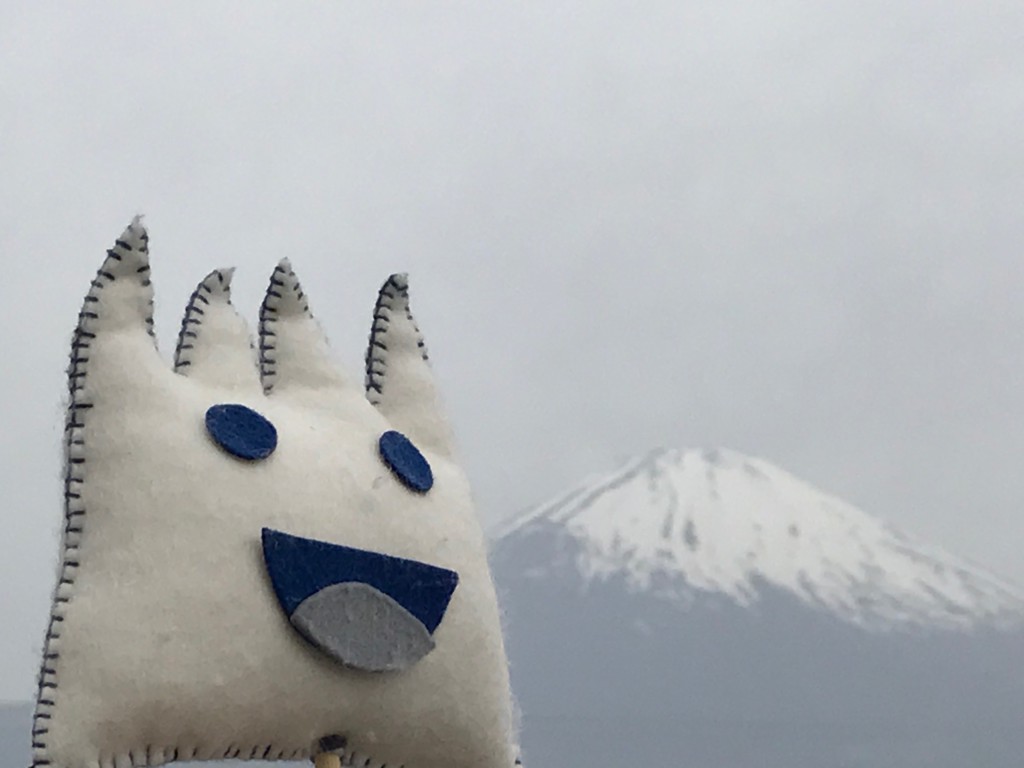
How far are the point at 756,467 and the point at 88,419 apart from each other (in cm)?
4773

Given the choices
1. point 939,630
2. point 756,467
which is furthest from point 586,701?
point 939,630

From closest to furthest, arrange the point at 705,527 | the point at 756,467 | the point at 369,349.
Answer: the point at 369,349 < the point at 705,527 < the point at 756,467

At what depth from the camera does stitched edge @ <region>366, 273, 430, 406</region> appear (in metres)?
1.58

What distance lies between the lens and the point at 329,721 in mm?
1281

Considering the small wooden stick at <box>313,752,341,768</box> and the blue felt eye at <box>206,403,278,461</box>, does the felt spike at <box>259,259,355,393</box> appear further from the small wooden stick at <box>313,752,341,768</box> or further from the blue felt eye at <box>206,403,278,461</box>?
the small wooden stick at <box>313,752,341,768</box>

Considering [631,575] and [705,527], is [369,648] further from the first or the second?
[631,575]

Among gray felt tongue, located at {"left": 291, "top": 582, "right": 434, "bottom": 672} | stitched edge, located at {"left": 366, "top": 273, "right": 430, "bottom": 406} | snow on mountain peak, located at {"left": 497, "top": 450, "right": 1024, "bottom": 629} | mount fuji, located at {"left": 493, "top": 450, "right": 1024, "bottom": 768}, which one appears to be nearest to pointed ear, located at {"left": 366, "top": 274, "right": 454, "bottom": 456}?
stitched edge, located at {"left": 366, "top": 273, "right": 430, "bottom": 406}

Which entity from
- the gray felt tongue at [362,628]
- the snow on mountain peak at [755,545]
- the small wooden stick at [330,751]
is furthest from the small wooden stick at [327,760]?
the snow on mountain peak at [755,545]

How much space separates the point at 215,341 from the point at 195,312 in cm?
5

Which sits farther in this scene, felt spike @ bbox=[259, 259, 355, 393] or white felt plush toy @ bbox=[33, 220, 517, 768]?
felt spike @ bbox=[259, 259, 355, 393]

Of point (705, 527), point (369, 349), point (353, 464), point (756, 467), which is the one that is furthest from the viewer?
point (756, 467)

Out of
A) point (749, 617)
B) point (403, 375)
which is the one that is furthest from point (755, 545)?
point (403, 375)

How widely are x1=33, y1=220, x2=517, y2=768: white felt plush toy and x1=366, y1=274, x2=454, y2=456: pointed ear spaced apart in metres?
0.07

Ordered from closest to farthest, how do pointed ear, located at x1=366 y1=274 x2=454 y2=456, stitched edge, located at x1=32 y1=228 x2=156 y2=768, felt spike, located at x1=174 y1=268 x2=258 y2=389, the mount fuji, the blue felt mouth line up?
1. stitched edge, located at x1=32 y1=228 x2=156 y2=768
2. the blue felt mouth
3. felt spike, located at x1=174 y1=268 x2=258 y2=389
4. pointed ear, located at x1=366 y1=274 x2=454 y2=456
5. the mount fuji
